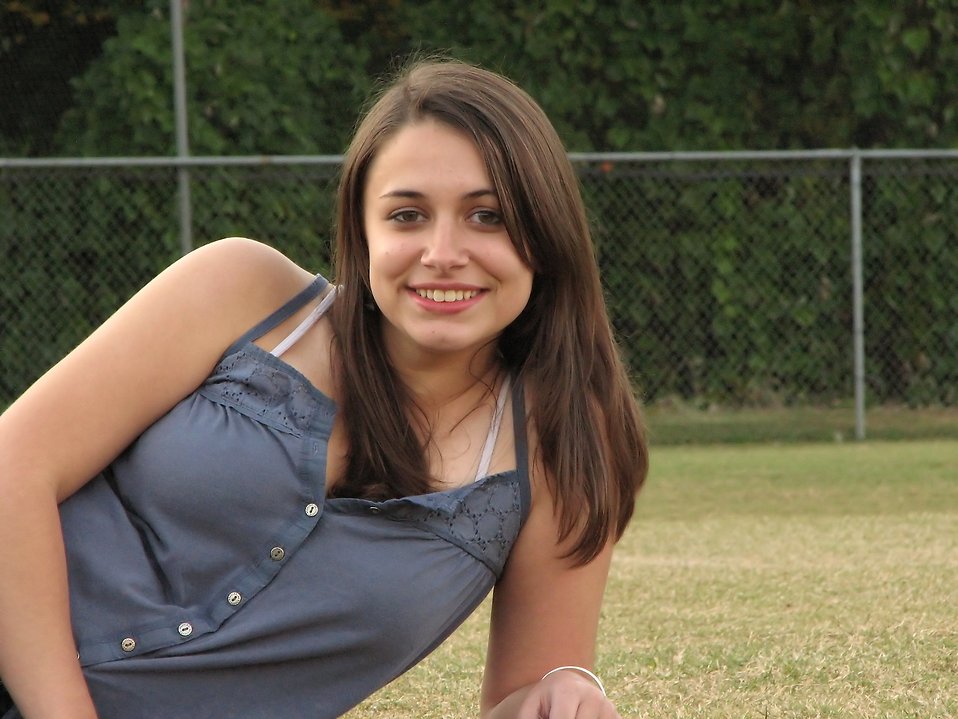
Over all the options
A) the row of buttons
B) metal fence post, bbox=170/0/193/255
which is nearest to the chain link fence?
metal fence post, bbox=170/0/193/255

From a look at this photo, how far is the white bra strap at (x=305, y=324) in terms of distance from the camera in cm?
206

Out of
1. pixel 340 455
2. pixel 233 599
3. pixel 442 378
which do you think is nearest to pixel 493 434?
pixel 442 378

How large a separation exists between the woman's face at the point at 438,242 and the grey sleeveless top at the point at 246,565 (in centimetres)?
19

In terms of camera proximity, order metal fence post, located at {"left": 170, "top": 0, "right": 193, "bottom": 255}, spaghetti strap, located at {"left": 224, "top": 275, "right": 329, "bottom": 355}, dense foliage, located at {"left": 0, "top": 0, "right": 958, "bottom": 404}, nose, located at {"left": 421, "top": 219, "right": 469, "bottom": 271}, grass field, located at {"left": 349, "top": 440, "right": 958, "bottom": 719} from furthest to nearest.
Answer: dense foliage, located at {"left": 0, "top": 0, "right": 958, "bottom": 404} < metal fence post, located at {"left": 170, "top": 0, "right": 193, "bottom": 255} < grass field, located at {"left": 349, "top": 440, "right": 958, "bottom": 719} < spaghetti strap, located at {"left": 224, "top": 275, "right": 329, "bottom": 355} < nose, located at {"left": 421, "top": 219, "right": 469, "bottom": 271}

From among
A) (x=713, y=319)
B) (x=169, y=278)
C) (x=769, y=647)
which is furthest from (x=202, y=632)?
(x=713, y=319)

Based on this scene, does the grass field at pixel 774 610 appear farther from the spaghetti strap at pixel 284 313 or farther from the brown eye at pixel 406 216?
the brown eye at pixel 406 216

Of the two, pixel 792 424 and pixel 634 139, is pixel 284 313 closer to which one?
pixel 792 424

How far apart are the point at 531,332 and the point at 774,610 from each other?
6.25ft

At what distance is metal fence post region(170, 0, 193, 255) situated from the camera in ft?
25.0

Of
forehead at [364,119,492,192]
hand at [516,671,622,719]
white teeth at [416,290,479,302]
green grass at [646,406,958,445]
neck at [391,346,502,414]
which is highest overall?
forehead at [364,119,492,192]

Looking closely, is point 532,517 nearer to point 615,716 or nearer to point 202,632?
point 615,716

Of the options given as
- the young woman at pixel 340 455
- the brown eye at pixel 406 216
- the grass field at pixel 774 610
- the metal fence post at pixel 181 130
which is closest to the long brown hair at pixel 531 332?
the young woman at pixel 340 455

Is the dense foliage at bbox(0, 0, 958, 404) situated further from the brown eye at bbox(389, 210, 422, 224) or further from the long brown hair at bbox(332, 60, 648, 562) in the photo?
the brown eye at bbox(389, 210, 422, 224)

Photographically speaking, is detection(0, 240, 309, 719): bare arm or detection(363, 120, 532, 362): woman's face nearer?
detection(0, 240, 309, 719): bare arm
